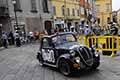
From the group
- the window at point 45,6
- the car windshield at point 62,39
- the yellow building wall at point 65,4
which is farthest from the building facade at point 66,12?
the car windshield at point 62,39

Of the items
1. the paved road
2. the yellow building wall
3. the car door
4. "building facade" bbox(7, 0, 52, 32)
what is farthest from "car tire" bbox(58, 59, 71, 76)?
the yellow building wall

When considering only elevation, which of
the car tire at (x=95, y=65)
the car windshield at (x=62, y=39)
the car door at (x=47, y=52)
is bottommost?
the car tire at (x=95, y=65)

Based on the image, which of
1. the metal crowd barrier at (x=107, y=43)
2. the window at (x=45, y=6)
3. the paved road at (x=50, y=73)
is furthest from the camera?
the window at (x=45, y=6)

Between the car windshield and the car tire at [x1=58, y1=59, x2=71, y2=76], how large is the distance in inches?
39.7

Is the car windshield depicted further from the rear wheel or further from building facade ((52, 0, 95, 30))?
building facade ((52, 0, 95, 30))

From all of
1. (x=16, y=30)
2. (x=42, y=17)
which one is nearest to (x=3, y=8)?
(x=16, y=30)

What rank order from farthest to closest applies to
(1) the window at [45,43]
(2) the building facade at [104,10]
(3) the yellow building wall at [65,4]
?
(2) the building facade at [104,10]
(3) the yellow building wall at [65,4]
(1) the window at [45,43]

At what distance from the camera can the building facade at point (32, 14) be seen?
100.0 ft

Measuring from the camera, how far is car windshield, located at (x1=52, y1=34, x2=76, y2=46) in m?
11.0

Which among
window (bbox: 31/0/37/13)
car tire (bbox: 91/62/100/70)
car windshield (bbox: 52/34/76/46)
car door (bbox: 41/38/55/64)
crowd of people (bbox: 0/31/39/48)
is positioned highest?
window (bbox: 31/0/37/13)

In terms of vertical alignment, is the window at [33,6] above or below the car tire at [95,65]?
above

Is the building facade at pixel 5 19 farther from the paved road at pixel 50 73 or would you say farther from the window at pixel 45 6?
the paved road at pixel 50 73

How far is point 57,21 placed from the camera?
1537 inches

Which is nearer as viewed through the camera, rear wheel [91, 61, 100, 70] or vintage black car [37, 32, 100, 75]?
vintage black car [37, 32, 100, 75]
